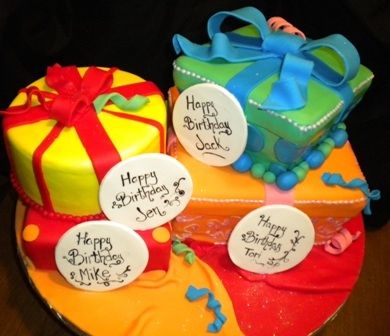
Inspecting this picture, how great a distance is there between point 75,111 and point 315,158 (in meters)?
0.48

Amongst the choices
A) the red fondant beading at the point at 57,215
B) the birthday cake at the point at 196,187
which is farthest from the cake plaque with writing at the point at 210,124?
the red fondant beading at the point at 57,215

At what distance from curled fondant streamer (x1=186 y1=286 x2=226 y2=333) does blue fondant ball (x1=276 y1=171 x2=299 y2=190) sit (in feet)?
0.88

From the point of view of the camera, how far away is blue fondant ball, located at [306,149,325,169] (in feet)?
3.29

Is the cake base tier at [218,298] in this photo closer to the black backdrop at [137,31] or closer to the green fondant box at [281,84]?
the green fondant box at [281,84]

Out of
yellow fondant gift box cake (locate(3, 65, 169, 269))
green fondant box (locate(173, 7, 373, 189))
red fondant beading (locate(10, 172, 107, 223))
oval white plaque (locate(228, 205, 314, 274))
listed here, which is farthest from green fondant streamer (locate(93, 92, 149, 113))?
oval white plaque (locate(228, 205, 314, 274))

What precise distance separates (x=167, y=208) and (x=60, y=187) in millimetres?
205

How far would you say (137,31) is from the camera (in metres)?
1.18

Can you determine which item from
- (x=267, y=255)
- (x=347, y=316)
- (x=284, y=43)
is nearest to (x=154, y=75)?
(x=284, y=43)

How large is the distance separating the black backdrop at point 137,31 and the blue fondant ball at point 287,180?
0.43m

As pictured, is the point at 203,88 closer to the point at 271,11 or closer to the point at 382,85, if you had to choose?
the point at 271,11

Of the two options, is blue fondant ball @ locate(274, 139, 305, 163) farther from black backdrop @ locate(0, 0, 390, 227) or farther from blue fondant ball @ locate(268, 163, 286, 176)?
black backdrop @ locate(0, 0, 390, 227)

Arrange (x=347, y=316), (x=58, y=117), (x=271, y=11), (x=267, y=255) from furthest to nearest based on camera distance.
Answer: (x=347, y=316)
(x=271, y=11)
(x=267, y=255)
(x=58, y=117)

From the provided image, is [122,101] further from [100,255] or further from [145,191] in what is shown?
[100,255]

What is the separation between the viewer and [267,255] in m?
1.05
